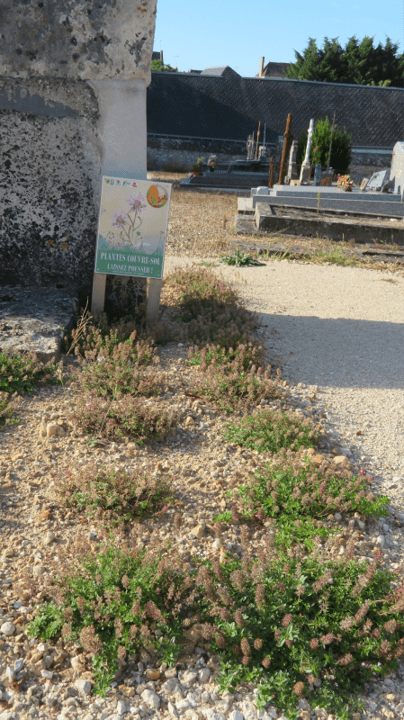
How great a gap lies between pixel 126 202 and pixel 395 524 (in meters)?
3.25

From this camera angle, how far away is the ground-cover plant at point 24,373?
3.84 meters

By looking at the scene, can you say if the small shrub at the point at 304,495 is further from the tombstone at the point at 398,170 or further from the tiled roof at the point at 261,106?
the tiled roof at the point at 261,106

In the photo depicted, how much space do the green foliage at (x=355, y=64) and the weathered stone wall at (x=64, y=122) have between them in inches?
1694

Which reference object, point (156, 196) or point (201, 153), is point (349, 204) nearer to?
point (156, 196)

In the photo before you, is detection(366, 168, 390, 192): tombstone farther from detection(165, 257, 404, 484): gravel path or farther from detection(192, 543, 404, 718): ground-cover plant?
detection(192, 543, 404, 718): ground-cover plant

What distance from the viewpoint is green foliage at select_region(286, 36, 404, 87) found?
42.2 metres

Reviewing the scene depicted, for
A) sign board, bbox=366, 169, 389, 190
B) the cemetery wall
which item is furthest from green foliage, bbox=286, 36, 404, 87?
sign board, bbox=366, 169, 389, 190

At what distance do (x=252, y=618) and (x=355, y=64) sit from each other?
158 feet

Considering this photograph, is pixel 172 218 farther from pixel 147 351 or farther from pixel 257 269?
pixel 147 351

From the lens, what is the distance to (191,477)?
10.5 ft

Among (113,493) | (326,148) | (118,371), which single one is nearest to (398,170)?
(326,148)

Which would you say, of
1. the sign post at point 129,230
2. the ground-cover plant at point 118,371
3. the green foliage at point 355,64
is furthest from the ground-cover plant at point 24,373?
the green foliage at point 355,64

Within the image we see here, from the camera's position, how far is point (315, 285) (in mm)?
7711

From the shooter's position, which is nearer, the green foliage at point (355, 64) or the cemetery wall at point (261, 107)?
the cemetery wall at point (261, 107)
